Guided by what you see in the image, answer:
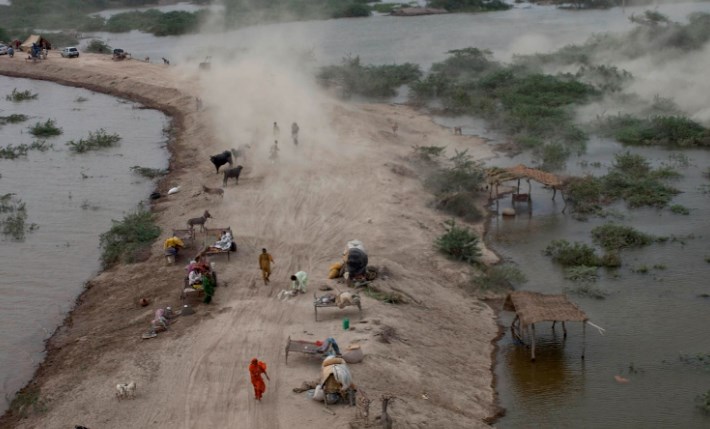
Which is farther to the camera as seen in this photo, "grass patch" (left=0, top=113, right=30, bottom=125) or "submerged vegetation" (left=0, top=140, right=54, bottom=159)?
"grass patch" (left=0, top=113, right=30, bottom=125)

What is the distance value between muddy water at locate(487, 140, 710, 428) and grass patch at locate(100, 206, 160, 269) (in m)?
9.15

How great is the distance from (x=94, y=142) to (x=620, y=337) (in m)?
24.9

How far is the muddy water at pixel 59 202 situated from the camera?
19.2 m

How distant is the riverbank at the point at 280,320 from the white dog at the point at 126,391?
0.12 m

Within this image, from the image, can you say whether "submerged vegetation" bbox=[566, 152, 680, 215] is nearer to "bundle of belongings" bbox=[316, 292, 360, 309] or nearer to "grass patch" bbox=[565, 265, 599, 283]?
"grass patch" bbox=[565, 265, 599, 283]

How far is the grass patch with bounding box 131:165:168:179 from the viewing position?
30.2m

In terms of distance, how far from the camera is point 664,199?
25.0 meters

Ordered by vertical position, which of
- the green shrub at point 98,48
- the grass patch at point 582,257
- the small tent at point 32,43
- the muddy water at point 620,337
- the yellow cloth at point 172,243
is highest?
the small tent at point 32,43

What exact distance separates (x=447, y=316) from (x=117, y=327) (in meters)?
6.82

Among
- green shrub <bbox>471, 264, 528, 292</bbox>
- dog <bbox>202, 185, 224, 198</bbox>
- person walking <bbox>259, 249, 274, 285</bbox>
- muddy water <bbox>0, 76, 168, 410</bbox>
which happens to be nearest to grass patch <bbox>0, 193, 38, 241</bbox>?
muddy water <bbox>0, 76, 168, 410</bbox>

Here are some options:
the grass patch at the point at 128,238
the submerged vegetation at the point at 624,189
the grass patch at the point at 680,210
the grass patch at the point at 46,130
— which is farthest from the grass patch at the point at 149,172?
the grass patch at the point at 680,210

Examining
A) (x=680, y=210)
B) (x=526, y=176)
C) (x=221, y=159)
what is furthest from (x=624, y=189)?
(x=221, y=159)

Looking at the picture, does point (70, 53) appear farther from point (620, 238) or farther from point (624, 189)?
point (620, 238)

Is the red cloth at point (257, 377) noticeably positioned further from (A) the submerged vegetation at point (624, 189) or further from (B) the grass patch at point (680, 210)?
(B) the grass patch at point (680, 210)
